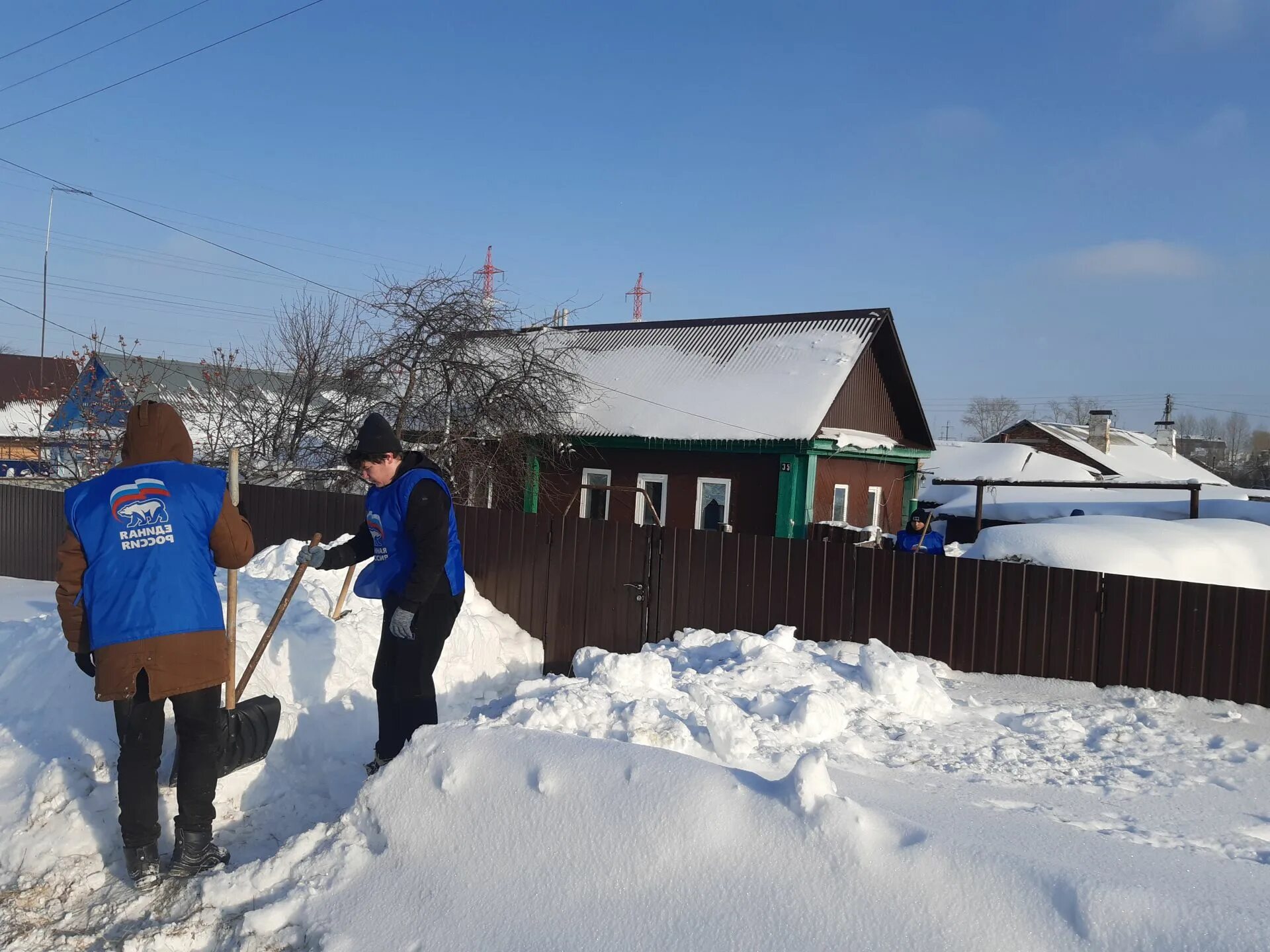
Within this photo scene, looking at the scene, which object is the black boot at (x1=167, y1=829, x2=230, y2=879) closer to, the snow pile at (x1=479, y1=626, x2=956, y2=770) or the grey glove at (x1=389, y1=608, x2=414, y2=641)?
the grey glove at (x1=389, y1=608, x2=414, y2=641)

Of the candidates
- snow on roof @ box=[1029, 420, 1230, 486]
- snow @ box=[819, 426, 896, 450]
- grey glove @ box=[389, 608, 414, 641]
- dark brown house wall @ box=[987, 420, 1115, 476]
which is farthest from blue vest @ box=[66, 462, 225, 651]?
dark brown house wall @ box=[987, 420, 1115, 476]

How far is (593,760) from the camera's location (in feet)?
11.1

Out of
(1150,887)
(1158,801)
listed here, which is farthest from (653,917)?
(1158,801)

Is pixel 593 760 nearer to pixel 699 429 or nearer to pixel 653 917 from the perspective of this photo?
pixel 653 917

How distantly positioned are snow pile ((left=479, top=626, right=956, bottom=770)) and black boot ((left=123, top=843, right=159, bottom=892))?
4.97 feet

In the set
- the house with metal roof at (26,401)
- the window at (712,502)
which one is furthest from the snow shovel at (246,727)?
the house with metal roof at (26,401)

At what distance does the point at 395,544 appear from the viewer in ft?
14.9

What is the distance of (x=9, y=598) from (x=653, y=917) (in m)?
10.1

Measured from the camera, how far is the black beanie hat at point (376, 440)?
4.56m

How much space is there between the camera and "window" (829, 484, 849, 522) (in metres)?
16.3

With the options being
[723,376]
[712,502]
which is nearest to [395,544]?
[712,502]

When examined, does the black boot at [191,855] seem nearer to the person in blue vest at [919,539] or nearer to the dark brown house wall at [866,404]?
the person in blue vest at [919,539]

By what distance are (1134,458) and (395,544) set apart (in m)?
36.2

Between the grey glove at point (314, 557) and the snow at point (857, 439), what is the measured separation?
1101cm
